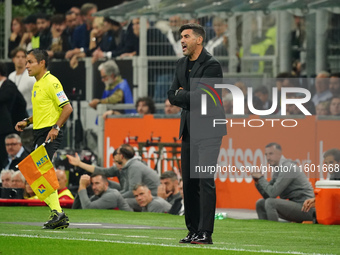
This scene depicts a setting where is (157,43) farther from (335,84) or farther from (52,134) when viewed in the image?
(52,134)

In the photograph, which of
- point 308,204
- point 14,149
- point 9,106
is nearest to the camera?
point 308,204

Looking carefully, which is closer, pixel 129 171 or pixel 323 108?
pixel 129 171

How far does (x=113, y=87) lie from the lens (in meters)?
21.7

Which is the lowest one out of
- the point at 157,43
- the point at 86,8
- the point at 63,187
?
the point at 63,187

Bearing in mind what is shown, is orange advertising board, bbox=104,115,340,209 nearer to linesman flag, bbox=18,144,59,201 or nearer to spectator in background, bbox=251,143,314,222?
spectator in background, bbox=251,143,314,222

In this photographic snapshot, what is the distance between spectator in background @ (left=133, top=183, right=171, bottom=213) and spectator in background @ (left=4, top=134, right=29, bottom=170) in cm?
354

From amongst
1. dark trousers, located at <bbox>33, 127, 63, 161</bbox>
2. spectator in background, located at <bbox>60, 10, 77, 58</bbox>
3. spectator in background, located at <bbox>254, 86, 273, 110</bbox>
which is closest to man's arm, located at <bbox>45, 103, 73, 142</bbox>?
dark trousers, located at <bbox>33, 127, 63, 161</bbox>

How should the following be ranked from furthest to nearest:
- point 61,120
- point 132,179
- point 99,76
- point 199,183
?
point 99,76 < point 132,179 < point 61,120 < point 199,183

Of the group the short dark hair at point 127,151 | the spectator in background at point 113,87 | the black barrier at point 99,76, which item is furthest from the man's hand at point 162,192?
the black barrier at point 99,76

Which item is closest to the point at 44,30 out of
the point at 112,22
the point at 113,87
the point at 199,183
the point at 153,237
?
the point at 112,22

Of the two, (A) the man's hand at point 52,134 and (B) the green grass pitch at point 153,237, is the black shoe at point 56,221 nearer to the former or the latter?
(B) the green grass pitch at point 153,237

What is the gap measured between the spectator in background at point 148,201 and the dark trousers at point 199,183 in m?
6.31

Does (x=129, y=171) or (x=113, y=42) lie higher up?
(x=113, y=42)

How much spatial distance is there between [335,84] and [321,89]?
0.27 m
